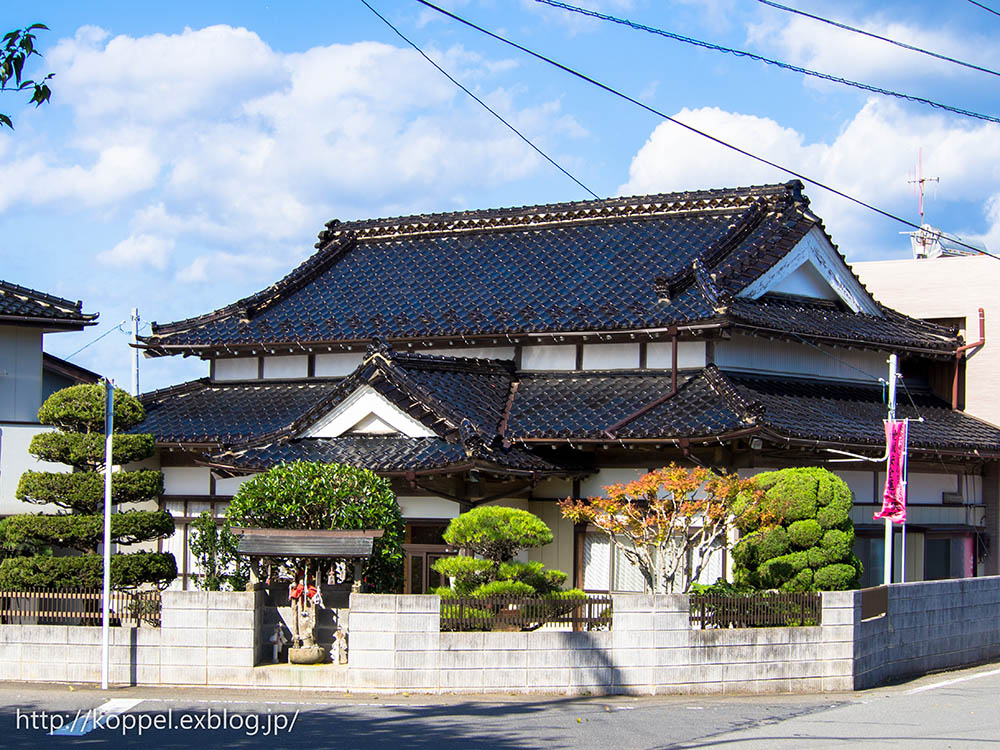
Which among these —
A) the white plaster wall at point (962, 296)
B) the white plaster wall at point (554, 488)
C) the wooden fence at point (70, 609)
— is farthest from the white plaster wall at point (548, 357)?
the wooden fence at point (70, 609)

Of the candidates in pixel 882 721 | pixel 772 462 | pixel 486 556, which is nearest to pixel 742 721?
pixel 882 721

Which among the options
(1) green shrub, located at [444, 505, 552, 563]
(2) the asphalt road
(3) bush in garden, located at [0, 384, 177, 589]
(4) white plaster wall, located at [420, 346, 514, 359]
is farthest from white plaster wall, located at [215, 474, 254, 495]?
(2) the asphalt road

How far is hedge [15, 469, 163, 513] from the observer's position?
17.5m

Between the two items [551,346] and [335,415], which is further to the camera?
[551,346]

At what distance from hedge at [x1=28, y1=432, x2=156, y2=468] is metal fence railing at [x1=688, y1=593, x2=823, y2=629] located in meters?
8.43

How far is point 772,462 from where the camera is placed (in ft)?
68.7

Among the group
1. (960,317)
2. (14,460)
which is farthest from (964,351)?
(14,460)

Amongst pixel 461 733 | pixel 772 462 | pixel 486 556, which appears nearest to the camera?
pixel 461 733

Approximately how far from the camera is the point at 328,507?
57.0 feet

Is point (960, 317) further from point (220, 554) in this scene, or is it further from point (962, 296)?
point (220, 554)

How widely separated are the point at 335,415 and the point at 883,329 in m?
11.5

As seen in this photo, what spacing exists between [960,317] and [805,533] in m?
11.1

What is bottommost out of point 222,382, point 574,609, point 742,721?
point 742,721

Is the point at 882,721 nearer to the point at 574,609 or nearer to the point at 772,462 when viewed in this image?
the point at 574,609
